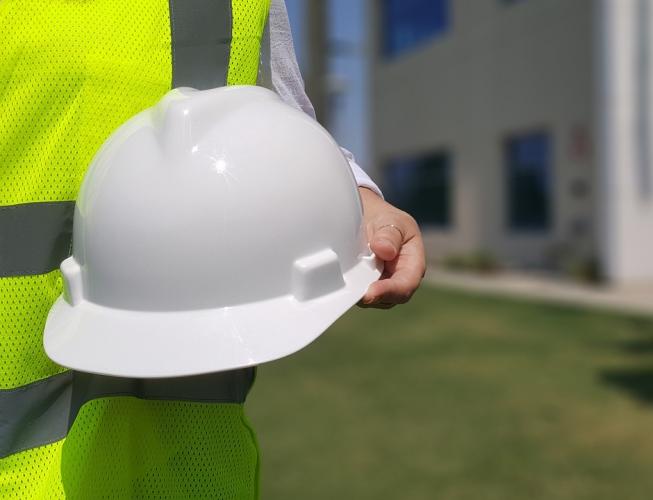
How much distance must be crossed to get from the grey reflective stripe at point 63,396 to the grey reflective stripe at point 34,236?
0.17 metres

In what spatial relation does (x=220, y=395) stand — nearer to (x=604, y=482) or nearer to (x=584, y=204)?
(x=604, y=482)

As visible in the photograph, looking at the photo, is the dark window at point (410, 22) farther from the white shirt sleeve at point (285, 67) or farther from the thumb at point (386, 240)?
the thumb at point (386, 240)

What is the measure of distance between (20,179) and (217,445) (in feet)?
1.64

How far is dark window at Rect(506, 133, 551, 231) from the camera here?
563 inches

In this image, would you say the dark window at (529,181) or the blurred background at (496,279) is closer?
the blurred background at (496,279)

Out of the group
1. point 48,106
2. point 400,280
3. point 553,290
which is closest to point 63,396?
point 48,106

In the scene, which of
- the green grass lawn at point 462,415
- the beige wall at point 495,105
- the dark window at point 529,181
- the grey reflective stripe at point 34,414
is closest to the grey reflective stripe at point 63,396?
the grey reflective stripe at point 34,414

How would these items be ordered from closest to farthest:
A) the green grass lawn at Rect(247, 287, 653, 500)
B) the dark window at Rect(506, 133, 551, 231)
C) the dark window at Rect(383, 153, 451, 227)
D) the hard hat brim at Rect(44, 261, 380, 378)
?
the hard hat brim at Rect(44, 261, 380, 378)
the green grass lawn at Rect(247, 287, 653, 500)
the dark window at Rect(506, 133, 551, 231)
the dark window at Rect(383, 153, 451, 227)

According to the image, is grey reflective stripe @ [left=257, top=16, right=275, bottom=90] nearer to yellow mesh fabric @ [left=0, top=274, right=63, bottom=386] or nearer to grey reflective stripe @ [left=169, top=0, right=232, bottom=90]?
grey reflective stripe @ [left=169, top=0, right=232, bottom=90]

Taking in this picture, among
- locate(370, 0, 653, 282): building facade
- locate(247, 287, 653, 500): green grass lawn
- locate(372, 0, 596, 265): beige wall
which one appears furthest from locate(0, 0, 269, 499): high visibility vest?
locate(372, 0, 596, 265): beige wall

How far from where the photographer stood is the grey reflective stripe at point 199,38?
3.83ft

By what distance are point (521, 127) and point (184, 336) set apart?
1457 cm

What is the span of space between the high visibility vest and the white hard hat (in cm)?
9

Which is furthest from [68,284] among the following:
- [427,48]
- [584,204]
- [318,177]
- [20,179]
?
[427,48]
